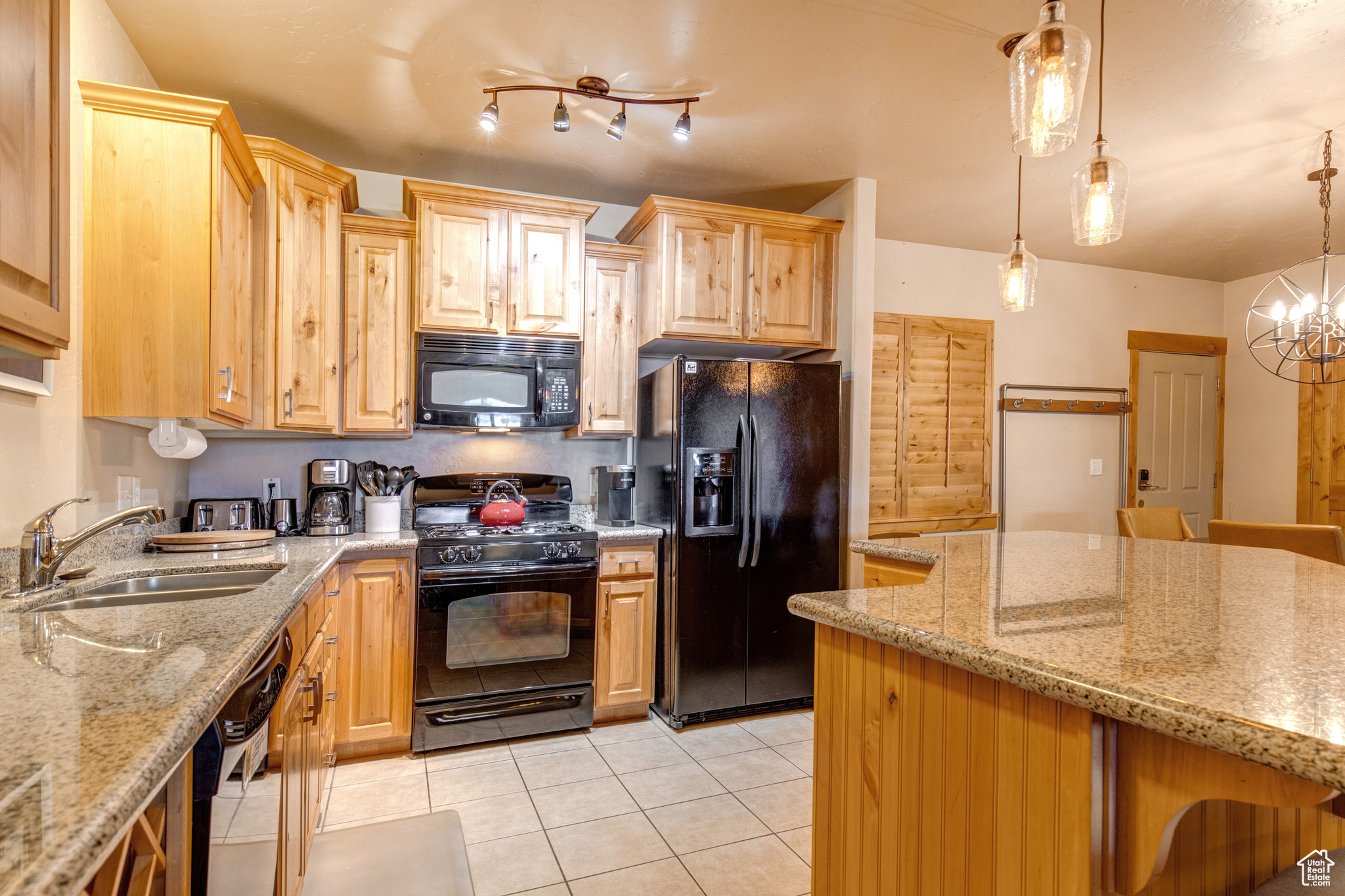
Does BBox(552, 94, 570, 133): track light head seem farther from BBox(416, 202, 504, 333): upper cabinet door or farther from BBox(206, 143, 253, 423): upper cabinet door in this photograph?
BBox(206, 143, 253, 423): upper cabinet door

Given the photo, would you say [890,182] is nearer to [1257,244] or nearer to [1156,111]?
[1156,111]

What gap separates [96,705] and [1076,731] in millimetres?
1161

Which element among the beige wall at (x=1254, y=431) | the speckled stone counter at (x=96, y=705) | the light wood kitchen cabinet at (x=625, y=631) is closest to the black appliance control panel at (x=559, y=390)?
the light wood kitchen cabinet at (x=625, y=631)

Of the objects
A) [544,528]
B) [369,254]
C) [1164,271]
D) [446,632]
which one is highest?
[1164,271]

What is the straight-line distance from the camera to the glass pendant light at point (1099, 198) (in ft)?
5.61

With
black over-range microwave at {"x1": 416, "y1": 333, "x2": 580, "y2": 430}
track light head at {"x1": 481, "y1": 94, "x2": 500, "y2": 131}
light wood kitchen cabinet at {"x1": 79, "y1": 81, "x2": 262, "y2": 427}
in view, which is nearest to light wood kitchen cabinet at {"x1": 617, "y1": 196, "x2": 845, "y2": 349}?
black over-range microwave at {"x1": 416, "y1": 333, "x2": 580, "y2": 430}

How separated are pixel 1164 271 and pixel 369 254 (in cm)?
526

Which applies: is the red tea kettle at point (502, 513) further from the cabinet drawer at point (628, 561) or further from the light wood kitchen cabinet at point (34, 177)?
the light wood kitchen cabinet at point (34, 177)

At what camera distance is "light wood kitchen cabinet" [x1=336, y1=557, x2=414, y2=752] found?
2639 millimetres

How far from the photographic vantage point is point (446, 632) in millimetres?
2742

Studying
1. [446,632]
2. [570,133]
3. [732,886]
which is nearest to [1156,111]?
A: [570,133]

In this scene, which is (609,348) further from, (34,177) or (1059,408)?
(1059,408)

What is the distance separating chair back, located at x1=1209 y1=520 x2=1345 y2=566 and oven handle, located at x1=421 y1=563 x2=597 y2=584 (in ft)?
8.85

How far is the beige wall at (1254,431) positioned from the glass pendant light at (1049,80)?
15.9ft
